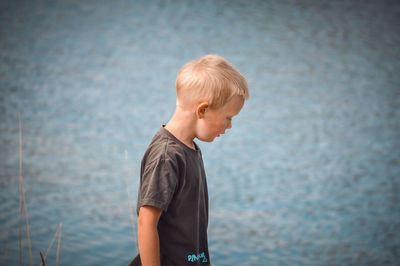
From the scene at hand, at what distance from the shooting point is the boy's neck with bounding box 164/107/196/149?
2.99 ft

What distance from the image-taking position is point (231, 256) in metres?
2.75

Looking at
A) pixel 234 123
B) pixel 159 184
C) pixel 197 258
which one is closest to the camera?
pixel 159 184

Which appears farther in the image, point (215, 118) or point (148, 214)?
point (215, 118)

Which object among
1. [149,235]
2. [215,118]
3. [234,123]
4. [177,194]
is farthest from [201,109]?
[234,123]

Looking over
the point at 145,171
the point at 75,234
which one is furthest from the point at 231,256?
the point at 145,171

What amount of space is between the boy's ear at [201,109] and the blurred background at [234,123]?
1.71 ft

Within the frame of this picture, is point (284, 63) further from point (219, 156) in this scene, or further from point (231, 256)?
point (231, 256)

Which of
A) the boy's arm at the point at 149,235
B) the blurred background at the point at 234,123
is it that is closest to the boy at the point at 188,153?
the boy's arm at the point at 149,235

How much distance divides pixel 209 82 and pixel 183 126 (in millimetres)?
119

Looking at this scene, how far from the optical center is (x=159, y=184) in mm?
824

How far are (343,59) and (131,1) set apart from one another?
4839 millimetres

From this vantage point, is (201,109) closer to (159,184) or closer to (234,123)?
(159,184)

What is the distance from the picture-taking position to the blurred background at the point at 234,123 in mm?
3039

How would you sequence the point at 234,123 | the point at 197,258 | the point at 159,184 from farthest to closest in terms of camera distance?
the point at 234,123, the point at 197,258, the point at 159,184
